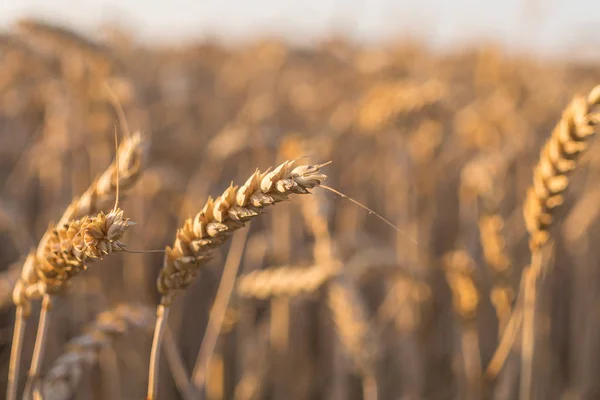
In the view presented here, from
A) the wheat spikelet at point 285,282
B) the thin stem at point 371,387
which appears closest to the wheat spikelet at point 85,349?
the wheat spikelet at point 285,282

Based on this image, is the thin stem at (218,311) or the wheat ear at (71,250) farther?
the thin stem at (218,311)

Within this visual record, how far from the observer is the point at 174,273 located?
74 centimetres

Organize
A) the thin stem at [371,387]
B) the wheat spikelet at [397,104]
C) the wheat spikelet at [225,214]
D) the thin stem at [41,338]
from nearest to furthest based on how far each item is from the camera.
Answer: the wheat spikelet at [225,214], the thin stem at [41,338], the thin stem at [371,387], the wheat spikelet at [397,104]

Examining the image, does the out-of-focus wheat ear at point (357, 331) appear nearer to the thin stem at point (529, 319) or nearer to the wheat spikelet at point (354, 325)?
the wheat spikelet at point (354, 325)

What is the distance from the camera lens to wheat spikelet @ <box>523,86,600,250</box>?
2.79 ft

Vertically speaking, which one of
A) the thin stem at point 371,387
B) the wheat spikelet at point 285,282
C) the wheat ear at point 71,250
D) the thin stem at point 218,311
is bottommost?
the thin stem at point 371,387

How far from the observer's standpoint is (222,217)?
2.20ft

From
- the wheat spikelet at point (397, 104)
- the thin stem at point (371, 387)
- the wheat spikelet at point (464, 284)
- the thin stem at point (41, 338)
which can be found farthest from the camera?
the wheat spikelet at point (397, 104)

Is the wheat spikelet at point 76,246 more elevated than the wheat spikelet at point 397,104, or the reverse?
the wheat spikelet at point 397,104

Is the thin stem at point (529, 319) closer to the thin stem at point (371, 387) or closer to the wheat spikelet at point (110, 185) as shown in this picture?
the thin stem at point (371, 387)

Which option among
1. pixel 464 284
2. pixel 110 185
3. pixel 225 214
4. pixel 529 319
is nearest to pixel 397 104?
pixel 464 284

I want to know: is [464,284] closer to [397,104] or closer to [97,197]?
[397,104]

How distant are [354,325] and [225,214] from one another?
28.7 inches

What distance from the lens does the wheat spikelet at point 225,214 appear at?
61 centimetres
